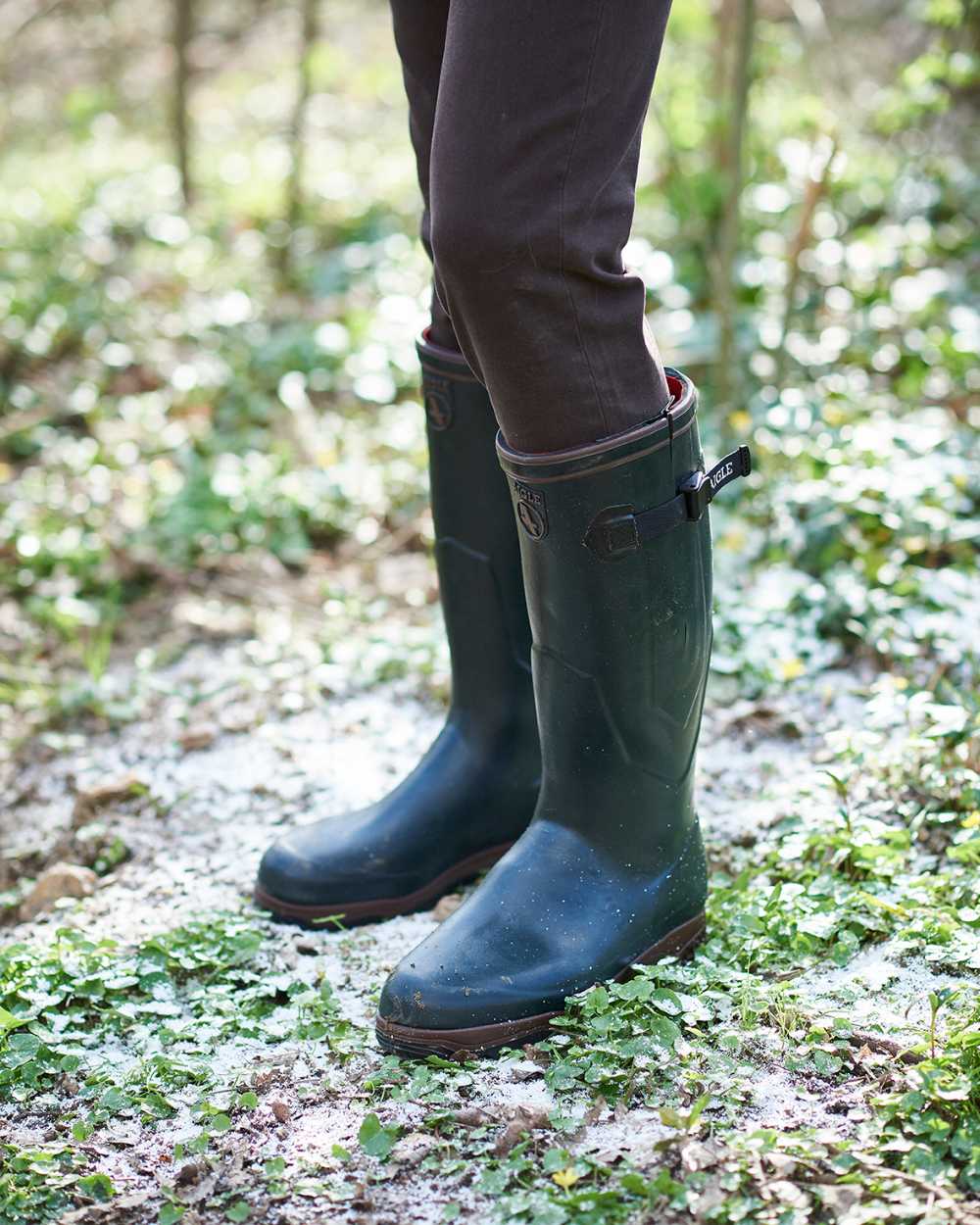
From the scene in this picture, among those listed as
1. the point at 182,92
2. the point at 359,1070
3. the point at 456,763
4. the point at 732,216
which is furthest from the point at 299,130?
the point at 359,1070

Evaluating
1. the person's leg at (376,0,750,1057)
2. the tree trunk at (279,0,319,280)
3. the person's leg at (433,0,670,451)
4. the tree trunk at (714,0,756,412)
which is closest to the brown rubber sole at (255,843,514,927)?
the person's leg at (376,0,750,1057)

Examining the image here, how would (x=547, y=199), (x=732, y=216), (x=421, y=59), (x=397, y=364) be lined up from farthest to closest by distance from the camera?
1. (x=397, y=364)
2. (x=732, y=216)
3. (x=421, y=59)
4. (x=547, y=199)

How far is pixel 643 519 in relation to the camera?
53.7 inches

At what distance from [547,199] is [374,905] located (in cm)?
98

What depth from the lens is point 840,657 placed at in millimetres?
2393

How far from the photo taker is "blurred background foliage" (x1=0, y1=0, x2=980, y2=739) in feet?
8.59

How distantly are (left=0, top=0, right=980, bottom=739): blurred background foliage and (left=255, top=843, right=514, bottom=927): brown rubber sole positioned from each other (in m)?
0.76

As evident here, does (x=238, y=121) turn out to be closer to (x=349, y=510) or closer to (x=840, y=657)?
(x=349, y=510)

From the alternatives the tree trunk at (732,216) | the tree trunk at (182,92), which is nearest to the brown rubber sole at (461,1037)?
the tree trunk at (732,216)

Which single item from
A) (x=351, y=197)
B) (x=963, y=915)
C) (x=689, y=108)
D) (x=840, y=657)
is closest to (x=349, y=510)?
(x=840, y=657)

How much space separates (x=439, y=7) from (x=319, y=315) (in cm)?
309

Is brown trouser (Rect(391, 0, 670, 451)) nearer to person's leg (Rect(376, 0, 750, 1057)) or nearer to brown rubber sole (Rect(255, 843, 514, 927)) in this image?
person's leg (Rect(376, 0, 750, 1057))

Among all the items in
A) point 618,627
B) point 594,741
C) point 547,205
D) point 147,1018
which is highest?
point 547,205

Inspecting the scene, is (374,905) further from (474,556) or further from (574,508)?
(574,508)
